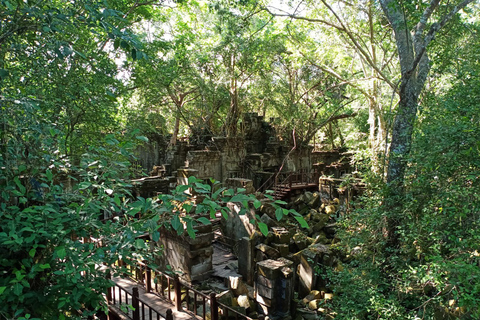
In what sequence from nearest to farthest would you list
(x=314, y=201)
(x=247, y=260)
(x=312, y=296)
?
(x=312, y=296) < (x=247, y=260) < (x=314, y=201)

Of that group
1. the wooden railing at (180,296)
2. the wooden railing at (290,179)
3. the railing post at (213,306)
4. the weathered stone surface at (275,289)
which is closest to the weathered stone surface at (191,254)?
the wooden railing at (180,296)

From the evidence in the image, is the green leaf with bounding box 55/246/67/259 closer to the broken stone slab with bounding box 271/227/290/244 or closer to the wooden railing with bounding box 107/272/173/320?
the wooden railing with bounding box 107/272/173/320

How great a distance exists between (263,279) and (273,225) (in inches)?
115

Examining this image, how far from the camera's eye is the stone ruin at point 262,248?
7102 millimetres

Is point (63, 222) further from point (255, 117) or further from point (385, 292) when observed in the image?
point (255, 117)

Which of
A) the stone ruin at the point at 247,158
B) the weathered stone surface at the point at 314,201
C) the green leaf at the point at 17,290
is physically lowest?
the weathered stone surface at the point at 314,201

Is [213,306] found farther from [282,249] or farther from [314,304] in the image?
[282,249]

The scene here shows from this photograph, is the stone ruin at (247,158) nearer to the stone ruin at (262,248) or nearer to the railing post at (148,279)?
the stone ruin at (262,248)

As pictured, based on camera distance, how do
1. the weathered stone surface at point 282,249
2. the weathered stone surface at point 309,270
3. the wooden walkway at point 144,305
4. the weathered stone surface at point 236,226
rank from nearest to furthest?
the wooden walkway at point 144,305 < the weathered stone surface at point 309,270 < the weathered stone surface at point 282,249 < the weathered stone surface at point 236,226

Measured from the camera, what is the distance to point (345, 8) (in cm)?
1171

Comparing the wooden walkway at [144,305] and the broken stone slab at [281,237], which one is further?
the broken stone slab at [281,237]

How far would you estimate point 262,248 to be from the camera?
8.28m

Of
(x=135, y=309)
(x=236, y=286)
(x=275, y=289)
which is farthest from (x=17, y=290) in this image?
(x=275, y=289)

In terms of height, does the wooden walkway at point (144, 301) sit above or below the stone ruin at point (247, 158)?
below
